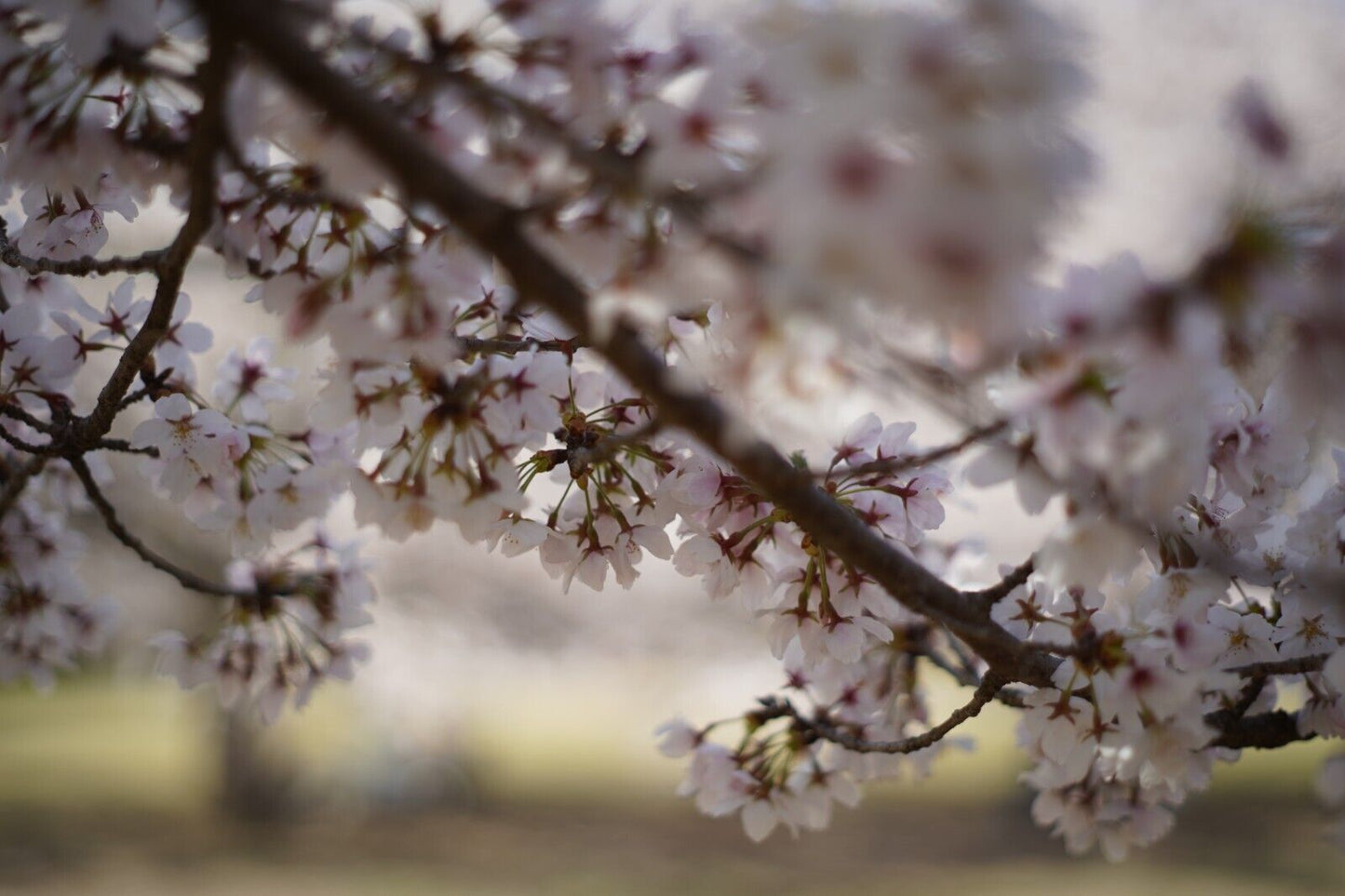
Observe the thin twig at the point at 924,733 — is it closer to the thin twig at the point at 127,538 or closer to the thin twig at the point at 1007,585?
the thin twig at the point at 1007,585

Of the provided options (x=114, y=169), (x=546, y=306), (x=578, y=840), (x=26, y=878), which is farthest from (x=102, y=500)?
(x=578, y=840)

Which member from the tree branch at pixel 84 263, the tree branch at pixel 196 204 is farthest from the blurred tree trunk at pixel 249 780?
the tree branch at pixel 196 204

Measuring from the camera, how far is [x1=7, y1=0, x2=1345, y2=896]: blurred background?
5.00 m

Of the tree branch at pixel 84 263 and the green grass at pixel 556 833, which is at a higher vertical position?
the green grass at pixel 556 833

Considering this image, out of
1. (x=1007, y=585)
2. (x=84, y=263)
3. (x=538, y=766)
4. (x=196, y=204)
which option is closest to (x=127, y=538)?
(x=84, y=263)

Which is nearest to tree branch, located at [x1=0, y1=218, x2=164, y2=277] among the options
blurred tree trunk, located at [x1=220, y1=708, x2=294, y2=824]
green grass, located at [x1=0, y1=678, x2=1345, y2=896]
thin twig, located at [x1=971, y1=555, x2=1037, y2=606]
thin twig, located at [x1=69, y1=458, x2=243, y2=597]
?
thin twig, located at [x1=69, y1=458, x2=243, y2=597]

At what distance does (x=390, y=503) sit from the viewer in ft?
2.55

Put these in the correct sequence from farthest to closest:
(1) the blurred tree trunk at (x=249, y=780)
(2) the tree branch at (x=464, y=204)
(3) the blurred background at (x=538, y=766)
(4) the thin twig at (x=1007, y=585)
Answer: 1. (1) the blurred tree trunk at (x=249, y=780)
2. (3) the blurred background at (x=538, y=766)
3. (4) the thin twig at (x=1007, y=585)
4. (2) the tree branch at (x=464, y=204)

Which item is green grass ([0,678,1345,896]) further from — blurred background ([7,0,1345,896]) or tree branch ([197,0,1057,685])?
tree branch ([197,0,1057,685])

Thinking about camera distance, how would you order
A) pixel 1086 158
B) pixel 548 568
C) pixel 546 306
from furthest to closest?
pixel 548 568, pixel 546 306, pixel 1086 158

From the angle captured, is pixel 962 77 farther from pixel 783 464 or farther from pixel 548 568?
pixel 548 568


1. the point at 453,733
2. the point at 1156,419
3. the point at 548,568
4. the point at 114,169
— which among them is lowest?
the point at 1156,419

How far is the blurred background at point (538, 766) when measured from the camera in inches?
197

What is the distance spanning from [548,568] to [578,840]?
19.5 ft
